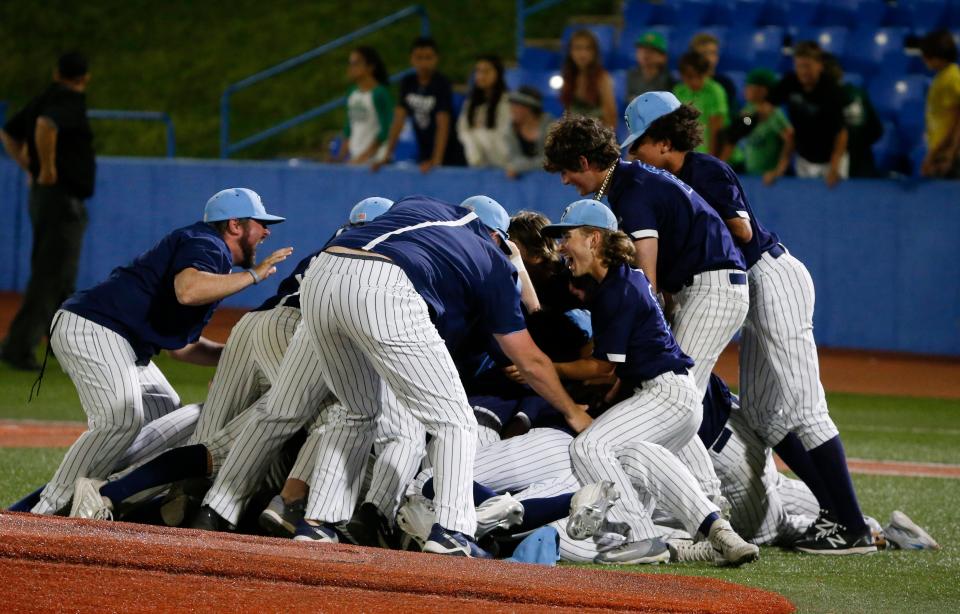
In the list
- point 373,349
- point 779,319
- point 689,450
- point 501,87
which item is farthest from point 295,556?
point 501,87

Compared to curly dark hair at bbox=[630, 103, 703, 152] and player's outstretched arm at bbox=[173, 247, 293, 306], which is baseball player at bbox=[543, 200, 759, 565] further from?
player's outstretched arm at bbox=[173, 247, 293, 306]

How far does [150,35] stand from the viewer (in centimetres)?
2338

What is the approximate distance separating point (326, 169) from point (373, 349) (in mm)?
10171

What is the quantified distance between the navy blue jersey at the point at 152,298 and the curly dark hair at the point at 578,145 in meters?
1.40

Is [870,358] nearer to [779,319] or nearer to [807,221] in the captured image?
[807,221]

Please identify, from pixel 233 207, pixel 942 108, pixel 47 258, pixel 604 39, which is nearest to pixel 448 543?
pixel 233 207

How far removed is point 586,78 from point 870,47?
426 cm

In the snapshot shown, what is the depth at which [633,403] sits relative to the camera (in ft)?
18.0

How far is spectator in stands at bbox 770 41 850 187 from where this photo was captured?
1229cm

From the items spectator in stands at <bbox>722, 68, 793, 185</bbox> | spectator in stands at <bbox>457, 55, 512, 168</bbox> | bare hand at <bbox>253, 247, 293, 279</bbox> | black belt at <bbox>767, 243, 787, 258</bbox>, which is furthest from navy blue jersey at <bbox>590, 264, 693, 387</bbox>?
spectator in stands at <bbox>457, 55, 512, 168</bbox>

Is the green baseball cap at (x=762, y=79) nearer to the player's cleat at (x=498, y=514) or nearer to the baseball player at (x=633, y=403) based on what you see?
the baseball player at (x=633, y=403)

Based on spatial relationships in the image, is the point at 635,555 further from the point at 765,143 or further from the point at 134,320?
the point at 765,143

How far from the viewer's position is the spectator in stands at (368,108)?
44.7ft

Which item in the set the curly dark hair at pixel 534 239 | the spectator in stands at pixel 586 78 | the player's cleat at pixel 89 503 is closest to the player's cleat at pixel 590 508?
the curly dark hair at pixel 534 239
